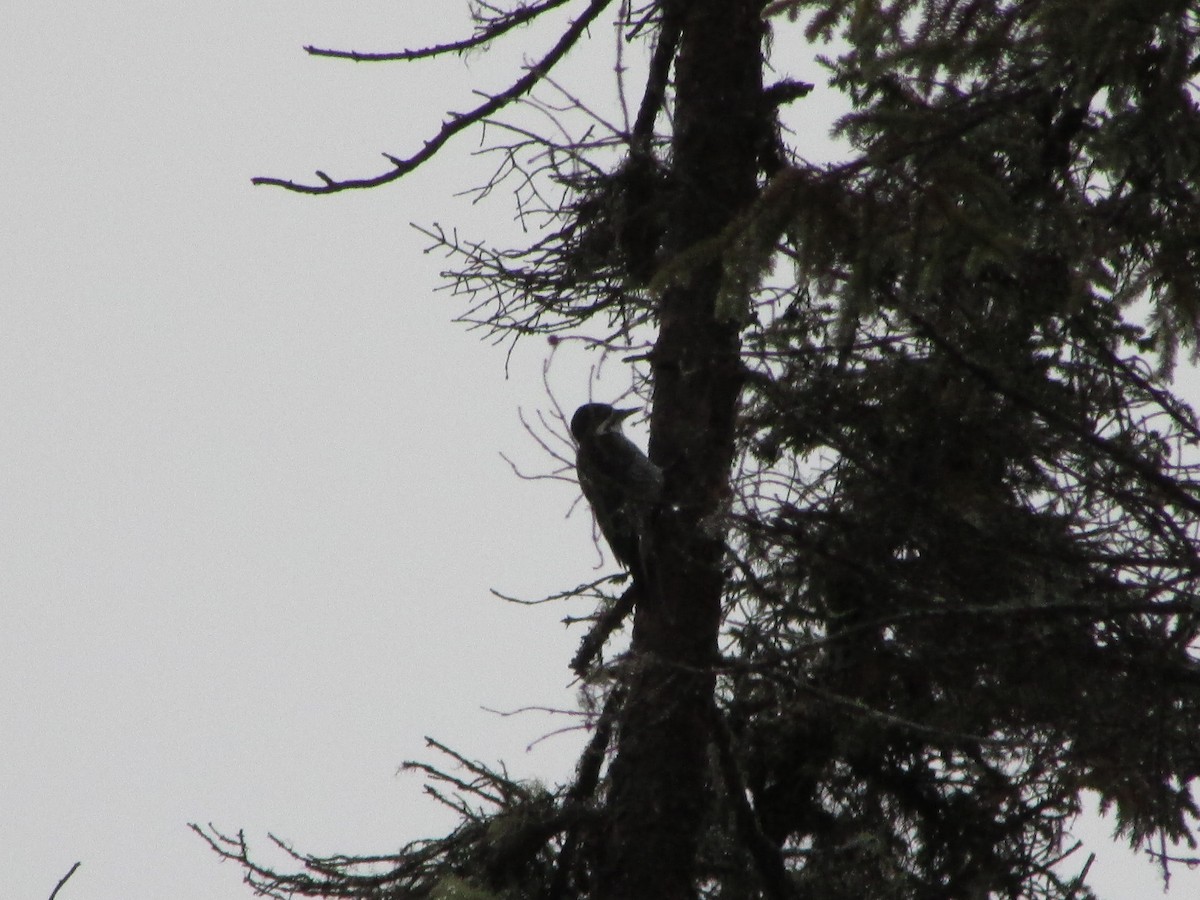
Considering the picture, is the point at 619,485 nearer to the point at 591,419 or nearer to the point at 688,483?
the point at 688,483

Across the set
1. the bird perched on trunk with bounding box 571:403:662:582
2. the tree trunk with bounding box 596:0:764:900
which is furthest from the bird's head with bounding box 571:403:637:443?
the tree trunk with bounding box 596:0:764:900

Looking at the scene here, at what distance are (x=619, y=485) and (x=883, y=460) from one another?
1.00 m

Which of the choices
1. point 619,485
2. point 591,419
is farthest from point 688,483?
point 591,419

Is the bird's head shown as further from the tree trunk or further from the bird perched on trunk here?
the tree trunk

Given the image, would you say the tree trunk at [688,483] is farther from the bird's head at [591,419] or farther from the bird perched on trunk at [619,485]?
the bird's head at [591,419]

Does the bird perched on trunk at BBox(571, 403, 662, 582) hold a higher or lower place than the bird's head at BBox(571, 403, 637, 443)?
lower

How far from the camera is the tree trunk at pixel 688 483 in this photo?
5.46 meters

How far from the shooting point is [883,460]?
5293mm

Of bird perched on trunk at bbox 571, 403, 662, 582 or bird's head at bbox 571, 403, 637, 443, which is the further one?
bird's head at bbox 571, 403, 637, 443

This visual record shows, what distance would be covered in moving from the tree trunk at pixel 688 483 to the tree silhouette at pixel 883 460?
0.05ft

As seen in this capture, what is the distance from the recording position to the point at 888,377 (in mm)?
5145

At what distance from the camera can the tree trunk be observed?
17.9ft

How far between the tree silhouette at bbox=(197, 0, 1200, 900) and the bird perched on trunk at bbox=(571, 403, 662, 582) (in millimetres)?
127

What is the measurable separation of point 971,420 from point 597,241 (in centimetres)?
197
